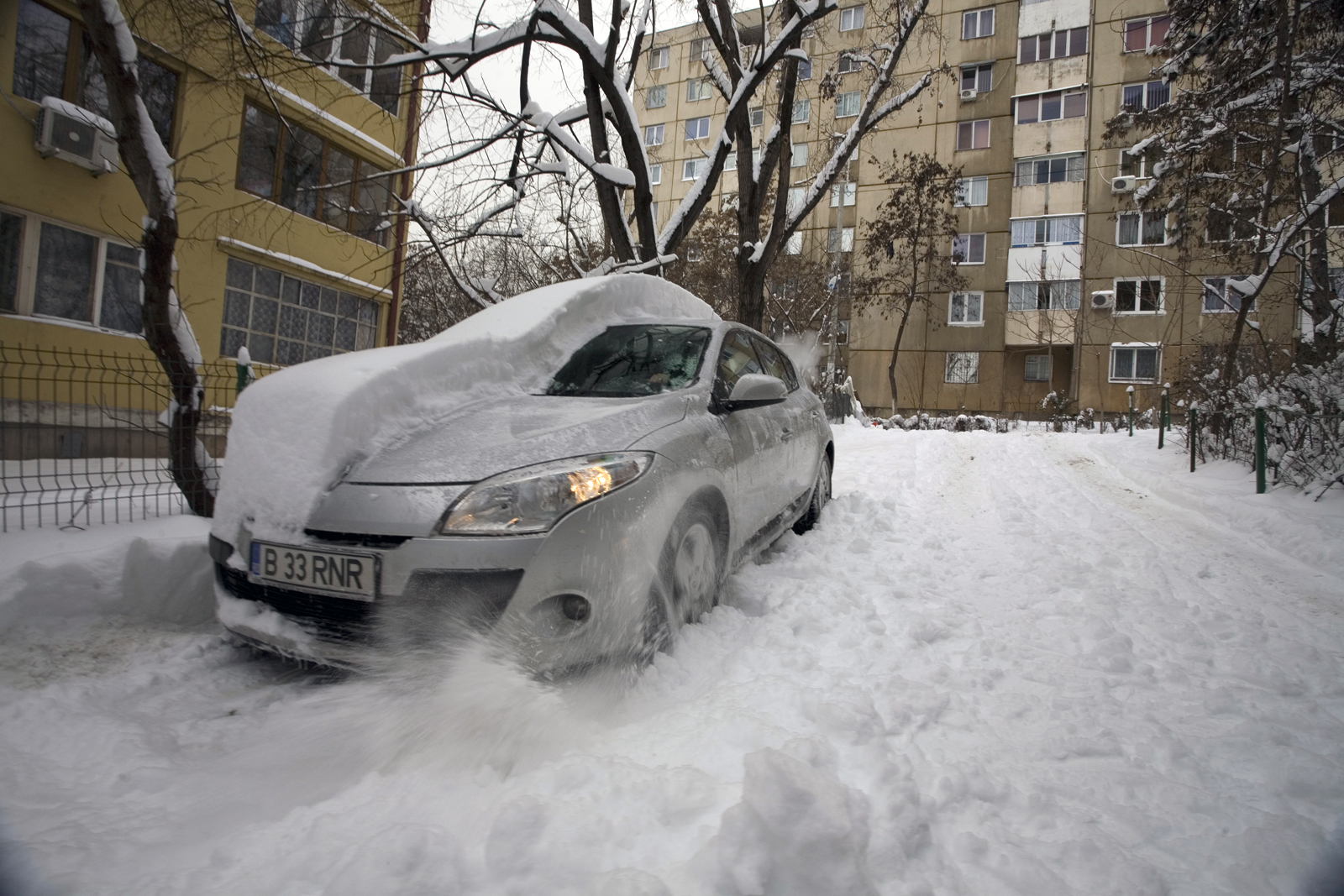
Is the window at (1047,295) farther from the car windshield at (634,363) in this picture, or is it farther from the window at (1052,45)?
the car windshield at (634,363)

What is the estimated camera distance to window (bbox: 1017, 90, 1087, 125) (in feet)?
90.7

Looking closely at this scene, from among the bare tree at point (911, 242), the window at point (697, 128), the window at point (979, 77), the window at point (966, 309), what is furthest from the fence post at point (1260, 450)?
the window at point (697, 128)

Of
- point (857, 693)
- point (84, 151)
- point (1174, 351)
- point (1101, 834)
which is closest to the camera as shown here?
point (1101, 834)

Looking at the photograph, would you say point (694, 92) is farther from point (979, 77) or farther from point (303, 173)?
point (303, 173)

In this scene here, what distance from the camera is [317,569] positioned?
209cm

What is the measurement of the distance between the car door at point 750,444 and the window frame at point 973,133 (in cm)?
3159

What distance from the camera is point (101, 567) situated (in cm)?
283

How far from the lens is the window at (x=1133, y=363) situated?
26.3 m

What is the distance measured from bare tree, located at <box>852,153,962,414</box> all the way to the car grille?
27049mm

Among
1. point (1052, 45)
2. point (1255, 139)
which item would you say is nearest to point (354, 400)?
point (1255, 139)

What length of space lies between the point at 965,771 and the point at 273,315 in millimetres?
12986

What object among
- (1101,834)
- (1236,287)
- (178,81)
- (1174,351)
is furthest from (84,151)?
(1174,351)

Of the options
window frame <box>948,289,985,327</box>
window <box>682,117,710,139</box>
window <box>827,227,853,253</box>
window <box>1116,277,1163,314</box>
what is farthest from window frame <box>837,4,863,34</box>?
window <box>1116,277,1163,314</box>

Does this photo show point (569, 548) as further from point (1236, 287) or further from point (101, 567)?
point (1236, 287)
